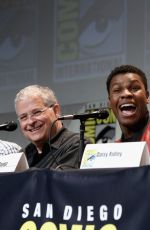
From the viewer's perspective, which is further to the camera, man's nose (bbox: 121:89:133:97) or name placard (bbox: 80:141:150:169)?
man's nose (bbox: 121:89:133:97)

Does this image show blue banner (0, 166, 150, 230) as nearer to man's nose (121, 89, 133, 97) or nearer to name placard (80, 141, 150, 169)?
name placard (80, 141, 150, 169)

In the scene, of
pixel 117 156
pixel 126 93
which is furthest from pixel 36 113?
pixel 117 156

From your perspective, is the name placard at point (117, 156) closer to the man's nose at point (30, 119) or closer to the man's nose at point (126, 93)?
the man's nose at point (126, 93)

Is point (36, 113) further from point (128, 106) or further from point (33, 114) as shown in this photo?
point (128, 106)

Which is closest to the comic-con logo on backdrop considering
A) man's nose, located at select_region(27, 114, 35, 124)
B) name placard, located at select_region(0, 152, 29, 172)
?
man's nose, located at select_region(27, 114, 35, 124)

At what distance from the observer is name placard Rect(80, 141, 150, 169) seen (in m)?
1.95

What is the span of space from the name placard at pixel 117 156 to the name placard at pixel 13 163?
0.29 metres

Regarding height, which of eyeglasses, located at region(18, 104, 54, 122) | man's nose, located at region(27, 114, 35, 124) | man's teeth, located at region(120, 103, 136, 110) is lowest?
man's nose, located at region(27, 114, 35, 124)

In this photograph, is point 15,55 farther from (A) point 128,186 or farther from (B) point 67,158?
(A) point 128,186

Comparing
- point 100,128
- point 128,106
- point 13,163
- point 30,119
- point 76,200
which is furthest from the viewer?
point 100,128

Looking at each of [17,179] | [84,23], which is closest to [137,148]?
[17,179]

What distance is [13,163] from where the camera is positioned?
7.32ft

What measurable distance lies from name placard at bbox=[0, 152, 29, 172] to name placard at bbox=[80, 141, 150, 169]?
29cm

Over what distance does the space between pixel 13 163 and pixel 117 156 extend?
0.44 meters
